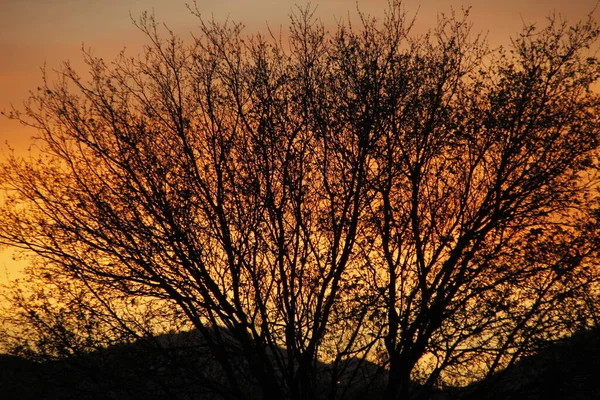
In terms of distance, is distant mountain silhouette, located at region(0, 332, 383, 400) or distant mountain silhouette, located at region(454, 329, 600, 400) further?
distant mountain silhouette, located at region(0, 332, 383, 400)

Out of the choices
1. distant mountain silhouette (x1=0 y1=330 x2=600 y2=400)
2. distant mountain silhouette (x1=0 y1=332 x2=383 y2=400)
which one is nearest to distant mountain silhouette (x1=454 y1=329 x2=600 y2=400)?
distant mountain silhouette (x1=0 y1=330 x2=600 y2=400)

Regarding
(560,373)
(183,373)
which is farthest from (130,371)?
(560,373)

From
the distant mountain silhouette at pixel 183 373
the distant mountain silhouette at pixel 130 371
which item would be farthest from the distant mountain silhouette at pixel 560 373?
the distant mountain silhouette at pixel 130 371

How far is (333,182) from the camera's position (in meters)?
17.0

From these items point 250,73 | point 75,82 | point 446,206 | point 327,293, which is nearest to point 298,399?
point 327,293

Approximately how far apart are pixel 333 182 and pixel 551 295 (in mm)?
6838

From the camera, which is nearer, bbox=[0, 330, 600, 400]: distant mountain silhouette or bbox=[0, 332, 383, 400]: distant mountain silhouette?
bbox=[0, 330, 600, 400]: distant mountain silhouette

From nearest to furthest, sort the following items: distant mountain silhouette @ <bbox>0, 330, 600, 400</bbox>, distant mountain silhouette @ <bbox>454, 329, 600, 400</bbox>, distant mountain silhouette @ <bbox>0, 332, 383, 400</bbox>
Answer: distant mountain silhouette @ <bbox>454, 329, 600, 400</bbox>, distant mountain silhouette @ <bbox>0, 330, 600, 400</bbox>, distant mountain silhouette @ <bbox>0, 332, 383, 400</bbox>

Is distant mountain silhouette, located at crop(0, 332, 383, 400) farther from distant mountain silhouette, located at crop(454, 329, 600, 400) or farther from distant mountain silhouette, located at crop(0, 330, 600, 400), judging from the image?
distant mountain silhouette, located at crop(454, 329, 600, 400)

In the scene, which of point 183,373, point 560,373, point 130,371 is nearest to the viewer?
point 560,373

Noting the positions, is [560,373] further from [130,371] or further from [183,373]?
[130,371]

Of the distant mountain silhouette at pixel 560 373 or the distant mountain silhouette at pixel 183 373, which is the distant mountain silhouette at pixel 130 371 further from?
the distant mountain silhouette at pixel 560 373

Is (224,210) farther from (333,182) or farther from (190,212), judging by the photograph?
(333,182)

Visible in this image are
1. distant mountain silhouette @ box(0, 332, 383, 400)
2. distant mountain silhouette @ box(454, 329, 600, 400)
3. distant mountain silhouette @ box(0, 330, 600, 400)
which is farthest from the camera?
distant mountain silhouette @ box(0, 332, 383, 400)
